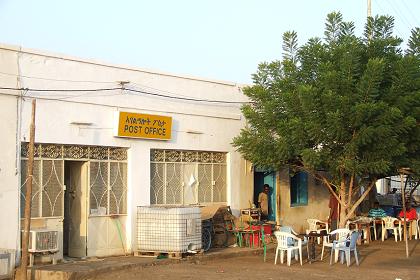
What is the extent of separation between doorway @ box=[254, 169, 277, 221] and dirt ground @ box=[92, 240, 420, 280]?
3526 millimetres

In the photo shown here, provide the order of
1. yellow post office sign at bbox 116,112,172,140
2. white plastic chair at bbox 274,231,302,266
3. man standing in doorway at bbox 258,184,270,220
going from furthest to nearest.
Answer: man standing in doorway at bbox 258,184,270,220
yellow post office sign at bbox 116,112,172,140
white plastic chair at bbox 274,231,302,266

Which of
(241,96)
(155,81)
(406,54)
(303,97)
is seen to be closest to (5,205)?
(155,81)

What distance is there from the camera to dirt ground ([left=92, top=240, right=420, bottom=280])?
1302 cm

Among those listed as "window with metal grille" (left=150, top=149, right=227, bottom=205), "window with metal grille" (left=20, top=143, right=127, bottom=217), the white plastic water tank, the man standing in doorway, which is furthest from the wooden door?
the man standing in doorway

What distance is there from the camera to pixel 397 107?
50.1 ft

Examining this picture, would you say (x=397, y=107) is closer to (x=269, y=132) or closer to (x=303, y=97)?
(x=303, y=97)

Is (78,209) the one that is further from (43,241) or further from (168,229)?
(168,229)

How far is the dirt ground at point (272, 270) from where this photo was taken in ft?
42.7

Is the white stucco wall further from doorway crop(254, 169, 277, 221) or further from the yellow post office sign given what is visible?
doorway crop(254, 169, 277, 221)

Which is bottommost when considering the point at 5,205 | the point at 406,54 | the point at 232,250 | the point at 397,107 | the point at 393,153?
the point at 232,250

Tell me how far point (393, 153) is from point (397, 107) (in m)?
1.05

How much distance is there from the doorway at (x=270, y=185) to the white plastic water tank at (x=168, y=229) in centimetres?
533

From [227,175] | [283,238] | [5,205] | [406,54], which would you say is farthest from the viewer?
[227,175]

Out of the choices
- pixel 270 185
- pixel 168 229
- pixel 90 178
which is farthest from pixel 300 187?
pixel 90 178
